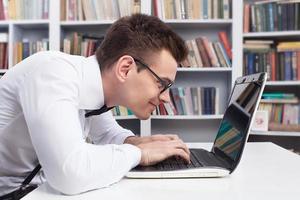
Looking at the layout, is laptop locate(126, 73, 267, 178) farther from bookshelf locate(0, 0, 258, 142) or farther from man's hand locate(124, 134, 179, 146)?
bookshelf locate(0, 0, 258, 142)

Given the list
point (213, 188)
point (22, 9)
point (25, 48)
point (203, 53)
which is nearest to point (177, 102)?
point (203, 53)

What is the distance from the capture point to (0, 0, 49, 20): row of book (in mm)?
2705

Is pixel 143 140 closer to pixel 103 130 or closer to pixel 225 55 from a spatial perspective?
pixel 103 130

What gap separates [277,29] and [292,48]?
0.59 ft

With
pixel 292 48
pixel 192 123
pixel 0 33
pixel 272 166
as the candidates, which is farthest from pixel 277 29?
pixel 0 33

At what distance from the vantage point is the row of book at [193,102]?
2.68 metres

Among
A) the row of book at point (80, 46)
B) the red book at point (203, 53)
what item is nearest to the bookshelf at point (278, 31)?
the red book at point (203, 53)

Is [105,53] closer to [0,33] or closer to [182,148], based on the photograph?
[182,148]

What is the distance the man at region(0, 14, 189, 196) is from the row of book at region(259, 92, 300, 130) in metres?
1.75

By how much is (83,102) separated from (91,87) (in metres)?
0.05

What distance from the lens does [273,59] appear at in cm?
261

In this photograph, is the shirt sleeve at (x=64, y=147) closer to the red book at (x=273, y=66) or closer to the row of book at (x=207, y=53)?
the row of book at (x=207, y=53)

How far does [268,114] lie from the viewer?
2623 millimetres

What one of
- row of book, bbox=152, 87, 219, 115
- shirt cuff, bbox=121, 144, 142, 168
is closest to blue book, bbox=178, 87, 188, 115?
row of book, bbox=152, 87, 219, 115
